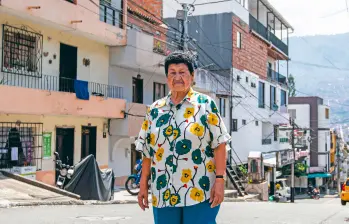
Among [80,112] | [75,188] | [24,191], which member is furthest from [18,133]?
[24,191]

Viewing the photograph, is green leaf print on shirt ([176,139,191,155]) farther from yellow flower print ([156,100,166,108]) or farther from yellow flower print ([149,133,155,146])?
yellow flower print ([156,100,166,108])

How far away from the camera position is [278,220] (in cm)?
927

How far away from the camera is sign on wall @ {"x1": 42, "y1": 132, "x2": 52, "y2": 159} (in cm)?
1870

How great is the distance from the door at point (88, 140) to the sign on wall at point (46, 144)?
2302 millimetres

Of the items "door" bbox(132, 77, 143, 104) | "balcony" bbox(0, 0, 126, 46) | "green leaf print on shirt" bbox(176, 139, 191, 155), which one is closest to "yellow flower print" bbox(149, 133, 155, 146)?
"green leaf print on shirt" bbox(176, 139, 191, 155)

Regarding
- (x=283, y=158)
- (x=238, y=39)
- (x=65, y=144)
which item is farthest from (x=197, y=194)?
(x=283, y=158)

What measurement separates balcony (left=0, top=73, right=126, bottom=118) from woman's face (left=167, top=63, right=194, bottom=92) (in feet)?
40.3

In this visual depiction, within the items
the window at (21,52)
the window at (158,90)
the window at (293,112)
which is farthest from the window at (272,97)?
the window at (21,52)

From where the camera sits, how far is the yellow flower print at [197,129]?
3955mm

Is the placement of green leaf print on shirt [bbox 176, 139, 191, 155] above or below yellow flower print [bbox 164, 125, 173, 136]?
below

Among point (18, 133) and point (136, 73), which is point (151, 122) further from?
point (136, 73)

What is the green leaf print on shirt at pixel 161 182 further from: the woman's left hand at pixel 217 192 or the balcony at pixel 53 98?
the balcony at pixel 53 98

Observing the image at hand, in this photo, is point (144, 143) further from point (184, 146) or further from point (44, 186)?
point (44, 186)

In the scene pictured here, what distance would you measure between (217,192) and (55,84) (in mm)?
16342
